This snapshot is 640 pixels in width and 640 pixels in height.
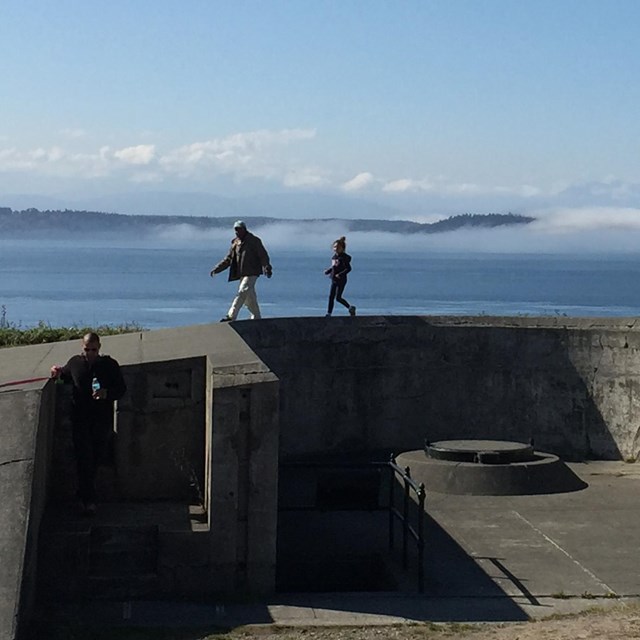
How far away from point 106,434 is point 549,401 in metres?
8.16

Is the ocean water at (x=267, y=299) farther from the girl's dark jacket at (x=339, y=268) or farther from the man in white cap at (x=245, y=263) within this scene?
the man in white cap at (x=245, y=263)

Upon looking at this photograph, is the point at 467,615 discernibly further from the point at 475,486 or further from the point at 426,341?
the point at 426,341

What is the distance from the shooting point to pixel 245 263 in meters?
17.2

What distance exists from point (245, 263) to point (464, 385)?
3227 millimetres

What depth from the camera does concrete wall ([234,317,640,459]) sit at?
16891mm

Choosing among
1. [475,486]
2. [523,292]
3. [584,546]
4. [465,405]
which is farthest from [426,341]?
[523,292]

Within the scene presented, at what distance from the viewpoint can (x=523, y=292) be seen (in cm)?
11481

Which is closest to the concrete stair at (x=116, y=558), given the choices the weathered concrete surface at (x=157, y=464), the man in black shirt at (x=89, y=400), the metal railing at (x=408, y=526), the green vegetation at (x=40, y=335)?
the weathered concrete surface at (x=157, y=464)

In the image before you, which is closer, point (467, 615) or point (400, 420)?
point (467, 615)

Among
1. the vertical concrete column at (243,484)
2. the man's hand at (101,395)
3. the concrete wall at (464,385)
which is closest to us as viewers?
the vertical concrete column at (243,484)

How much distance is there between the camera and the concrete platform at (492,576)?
9188 mm

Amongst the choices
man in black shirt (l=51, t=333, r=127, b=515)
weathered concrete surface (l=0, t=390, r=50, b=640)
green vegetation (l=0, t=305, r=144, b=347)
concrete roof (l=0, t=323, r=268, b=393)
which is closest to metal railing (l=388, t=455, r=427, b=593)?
concrete roof (l=0, t=323, r=268, b=393)

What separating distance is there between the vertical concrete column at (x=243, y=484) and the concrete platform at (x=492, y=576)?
27 centimetres

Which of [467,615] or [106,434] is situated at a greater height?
[106,434]
